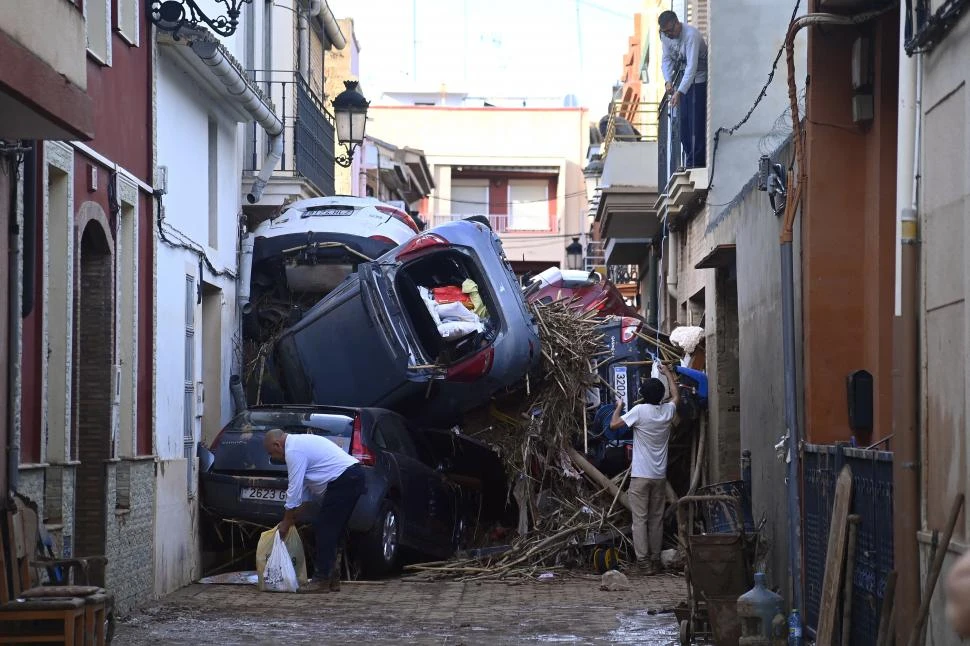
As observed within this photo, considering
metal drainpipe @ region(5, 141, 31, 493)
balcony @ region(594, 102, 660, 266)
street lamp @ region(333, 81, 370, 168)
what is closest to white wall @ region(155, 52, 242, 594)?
metal drainpipe @ region(5, 141, 31, 493)

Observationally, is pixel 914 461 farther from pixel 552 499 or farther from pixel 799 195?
pixel 552 499

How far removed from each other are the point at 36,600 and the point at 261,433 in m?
6.35

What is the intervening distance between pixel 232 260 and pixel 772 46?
22.7 feet

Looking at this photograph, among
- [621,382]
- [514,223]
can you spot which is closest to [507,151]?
[514,223]

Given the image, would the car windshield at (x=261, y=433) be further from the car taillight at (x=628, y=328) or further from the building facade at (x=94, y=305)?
the car taillight at (x=628, y=328)

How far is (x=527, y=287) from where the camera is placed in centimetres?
2045

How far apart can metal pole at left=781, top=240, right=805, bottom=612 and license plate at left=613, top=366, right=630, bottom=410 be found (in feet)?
23.9

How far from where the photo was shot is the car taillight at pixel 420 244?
1669 centimetres

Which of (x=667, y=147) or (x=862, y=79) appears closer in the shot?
(x=862, y=79)

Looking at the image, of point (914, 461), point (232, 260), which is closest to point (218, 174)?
point (232, 260)

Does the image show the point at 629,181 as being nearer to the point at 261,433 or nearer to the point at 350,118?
the point at 350,118

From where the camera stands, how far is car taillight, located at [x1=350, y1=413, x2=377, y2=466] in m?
14.6

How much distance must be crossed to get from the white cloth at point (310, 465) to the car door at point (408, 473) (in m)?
1.23

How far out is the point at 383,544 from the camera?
14.7 meters
